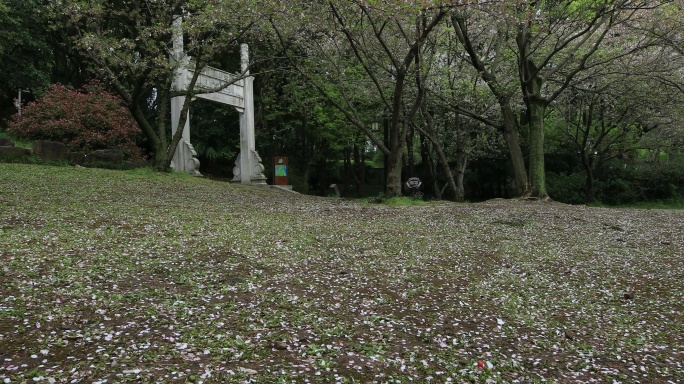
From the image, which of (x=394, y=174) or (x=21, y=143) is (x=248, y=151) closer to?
(x=21, y=143)

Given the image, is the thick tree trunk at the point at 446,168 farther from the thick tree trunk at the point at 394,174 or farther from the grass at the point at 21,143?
the grass at the point at 21,143

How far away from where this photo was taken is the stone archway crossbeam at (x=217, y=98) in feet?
55.2

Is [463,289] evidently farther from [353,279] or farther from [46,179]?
[46,179]

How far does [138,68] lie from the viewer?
15.1m

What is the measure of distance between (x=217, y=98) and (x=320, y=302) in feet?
56.0

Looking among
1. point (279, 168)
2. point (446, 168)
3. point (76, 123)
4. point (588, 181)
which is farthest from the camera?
point (588, 181)

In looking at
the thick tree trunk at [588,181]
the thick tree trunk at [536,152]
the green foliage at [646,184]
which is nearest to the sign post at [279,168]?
the thick tree trunk at [536,152]

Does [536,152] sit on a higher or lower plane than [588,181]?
higher

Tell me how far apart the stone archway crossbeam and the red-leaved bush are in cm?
174

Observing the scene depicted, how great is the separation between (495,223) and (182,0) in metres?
11.9

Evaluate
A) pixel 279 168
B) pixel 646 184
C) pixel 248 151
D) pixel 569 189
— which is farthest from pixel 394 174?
pixel 646 184

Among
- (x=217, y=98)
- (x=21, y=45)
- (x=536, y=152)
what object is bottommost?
(x=536, y=152)

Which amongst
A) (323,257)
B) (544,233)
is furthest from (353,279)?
(544,233)

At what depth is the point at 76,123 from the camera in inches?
653
